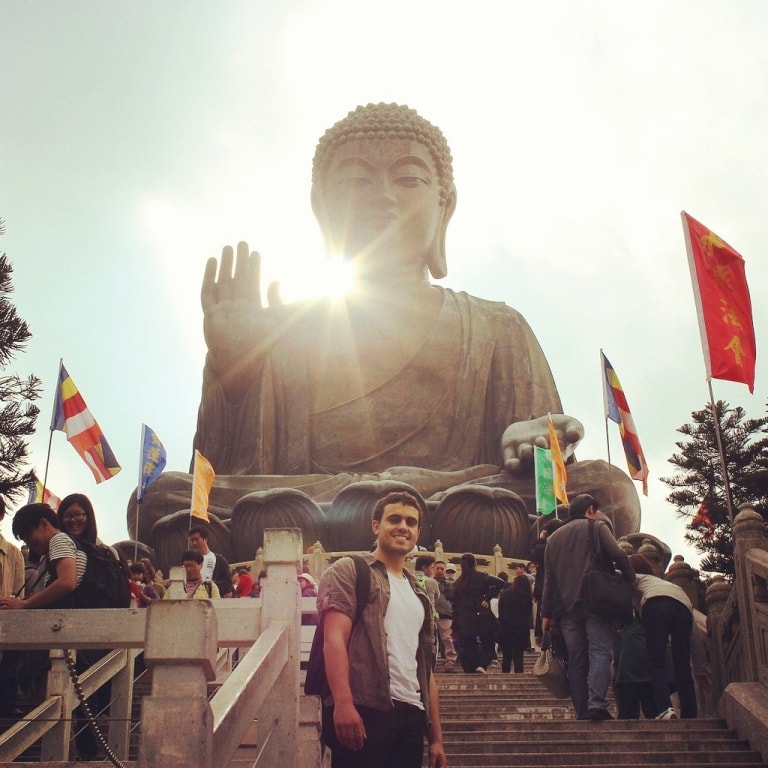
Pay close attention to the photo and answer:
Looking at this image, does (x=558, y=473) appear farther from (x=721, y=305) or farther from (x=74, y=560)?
(x=74, y=560)

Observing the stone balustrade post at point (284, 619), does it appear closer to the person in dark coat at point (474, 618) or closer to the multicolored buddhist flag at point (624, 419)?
the person in dark coat at point (474, 618)

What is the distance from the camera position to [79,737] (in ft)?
15.8

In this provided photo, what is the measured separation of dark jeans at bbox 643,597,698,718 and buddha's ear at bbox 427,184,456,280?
10611 millimetres

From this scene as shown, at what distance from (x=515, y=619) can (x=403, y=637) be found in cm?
496

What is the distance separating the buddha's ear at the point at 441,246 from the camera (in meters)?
15.9

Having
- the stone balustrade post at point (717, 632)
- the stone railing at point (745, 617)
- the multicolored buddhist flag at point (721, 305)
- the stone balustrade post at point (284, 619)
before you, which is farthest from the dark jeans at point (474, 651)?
the stone balustrade post at point (284, 619)

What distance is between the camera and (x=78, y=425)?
11453 millimetres

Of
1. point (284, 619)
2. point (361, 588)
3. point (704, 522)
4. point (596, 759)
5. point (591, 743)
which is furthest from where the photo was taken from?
point (704, 522)

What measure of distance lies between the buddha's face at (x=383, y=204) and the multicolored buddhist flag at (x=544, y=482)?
4.35 meters

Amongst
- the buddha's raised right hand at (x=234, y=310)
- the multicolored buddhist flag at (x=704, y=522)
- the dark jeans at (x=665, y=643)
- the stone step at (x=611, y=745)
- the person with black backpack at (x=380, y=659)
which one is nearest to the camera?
the person with black backpack at (x=380, y=659)

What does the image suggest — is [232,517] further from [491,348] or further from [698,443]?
[698,443]

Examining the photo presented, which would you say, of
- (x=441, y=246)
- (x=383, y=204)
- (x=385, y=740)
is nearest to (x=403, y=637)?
(x=385, y=740)

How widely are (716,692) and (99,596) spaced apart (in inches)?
144

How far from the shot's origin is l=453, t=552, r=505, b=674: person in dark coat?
26.4ft
